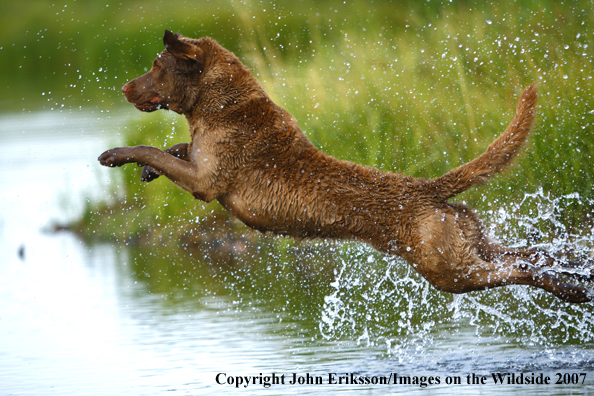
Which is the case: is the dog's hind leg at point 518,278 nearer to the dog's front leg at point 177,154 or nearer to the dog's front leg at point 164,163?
the dog's front leg at point 164,163

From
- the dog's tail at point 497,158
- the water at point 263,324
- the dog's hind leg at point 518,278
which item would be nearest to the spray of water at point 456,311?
the water at point 263,324

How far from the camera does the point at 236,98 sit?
5.32 m

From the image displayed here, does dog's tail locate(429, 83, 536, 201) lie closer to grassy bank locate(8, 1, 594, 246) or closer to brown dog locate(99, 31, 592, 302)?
brown dog locate(99, 31, 592, 302)

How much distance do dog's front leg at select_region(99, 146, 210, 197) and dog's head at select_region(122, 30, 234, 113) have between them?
13.6 inches

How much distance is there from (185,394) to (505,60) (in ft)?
18.1

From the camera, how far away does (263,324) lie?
649cm

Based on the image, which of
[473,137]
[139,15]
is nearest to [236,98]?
[473,137]

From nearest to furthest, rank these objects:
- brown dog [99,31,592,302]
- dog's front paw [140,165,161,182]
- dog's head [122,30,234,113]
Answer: brown dog [99,31,592,302] → dog's head [122,30,234,113] → dog's front paw [140,165,161,182]

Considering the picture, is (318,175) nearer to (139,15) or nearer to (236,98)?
(236,98)

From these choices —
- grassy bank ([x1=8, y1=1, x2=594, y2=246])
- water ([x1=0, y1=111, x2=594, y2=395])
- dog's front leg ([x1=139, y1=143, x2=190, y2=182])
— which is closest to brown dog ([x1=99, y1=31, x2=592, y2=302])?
dog's front leg ([x1=139, y1=143, x2=190, y2=182])

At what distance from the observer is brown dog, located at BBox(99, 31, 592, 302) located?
5.11 meters

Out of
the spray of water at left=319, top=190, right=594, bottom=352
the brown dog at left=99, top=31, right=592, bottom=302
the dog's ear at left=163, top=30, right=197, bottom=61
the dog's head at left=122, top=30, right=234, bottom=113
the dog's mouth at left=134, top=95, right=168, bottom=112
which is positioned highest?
the dog's ear at left=163, top=30, right=197, bottom=61

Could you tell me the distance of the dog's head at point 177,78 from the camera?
5.36 m

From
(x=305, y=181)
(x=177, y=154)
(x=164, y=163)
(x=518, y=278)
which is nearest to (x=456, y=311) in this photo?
(x=518, y=278)
